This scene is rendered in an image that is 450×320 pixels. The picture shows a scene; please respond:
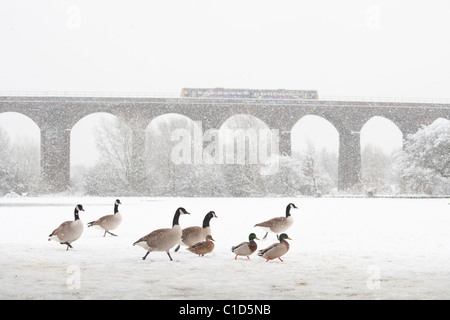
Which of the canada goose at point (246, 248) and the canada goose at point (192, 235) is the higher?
the canada goose at point (192, 235)

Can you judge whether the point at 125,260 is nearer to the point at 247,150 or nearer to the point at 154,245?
the point at 154,245

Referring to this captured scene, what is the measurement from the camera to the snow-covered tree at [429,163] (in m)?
→ 36.3

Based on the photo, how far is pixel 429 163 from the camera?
3700 centimetres

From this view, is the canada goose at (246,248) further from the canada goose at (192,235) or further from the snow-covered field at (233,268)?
the canada goose at (192,235)

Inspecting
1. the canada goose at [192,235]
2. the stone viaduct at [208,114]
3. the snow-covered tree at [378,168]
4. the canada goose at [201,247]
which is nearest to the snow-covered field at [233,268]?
the canada goose at [201,247]

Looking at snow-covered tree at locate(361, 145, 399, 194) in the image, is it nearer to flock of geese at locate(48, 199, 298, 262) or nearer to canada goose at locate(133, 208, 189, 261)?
flock of geese at locate(48, 199, 298, 262)

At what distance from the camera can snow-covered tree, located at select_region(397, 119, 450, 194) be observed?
36312 mm

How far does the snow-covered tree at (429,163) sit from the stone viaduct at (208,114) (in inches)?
291

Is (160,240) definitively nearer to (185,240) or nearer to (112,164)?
(185,240)

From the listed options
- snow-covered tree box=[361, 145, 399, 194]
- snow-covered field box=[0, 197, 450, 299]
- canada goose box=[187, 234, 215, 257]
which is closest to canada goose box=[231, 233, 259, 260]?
snow-covered field box=[0, 197, 450, 299]

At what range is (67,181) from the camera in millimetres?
42781

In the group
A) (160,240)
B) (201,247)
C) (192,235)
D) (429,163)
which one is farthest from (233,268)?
(429,163)

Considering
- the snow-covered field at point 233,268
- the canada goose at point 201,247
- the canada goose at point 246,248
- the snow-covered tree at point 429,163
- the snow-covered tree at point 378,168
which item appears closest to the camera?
the snow-covered field at point 233,268

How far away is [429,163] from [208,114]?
19514mm
